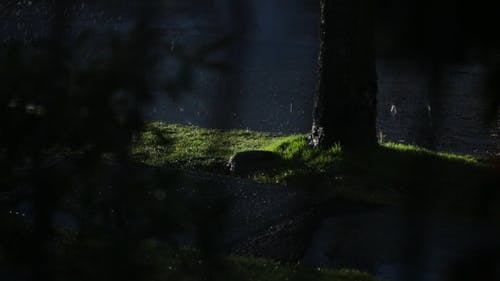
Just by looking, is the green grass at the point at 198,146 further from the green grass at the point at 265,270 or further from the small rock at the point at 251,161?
the green grass at the point at 265,270

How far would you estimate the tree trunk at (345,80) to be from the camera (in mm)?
7293

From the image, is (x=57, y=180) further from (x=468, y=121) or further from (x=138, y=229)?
(x=468, y=121)

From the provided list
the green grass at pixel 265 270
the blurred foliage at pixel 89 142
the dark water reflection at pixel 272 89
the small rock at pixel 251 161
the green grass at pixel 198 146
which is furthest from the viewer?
the dark water reflection at pixel 272 89

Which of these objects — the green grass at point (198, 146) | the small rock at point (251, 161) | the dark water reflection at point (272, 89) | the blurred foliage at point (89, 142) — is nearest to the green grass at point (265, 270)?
the dark water reflection at point (272, 89)

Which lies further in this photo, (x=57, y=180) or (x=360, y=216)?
(x=360, y=216)

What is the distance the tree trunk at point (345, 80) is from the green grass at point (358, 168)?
0.18 m

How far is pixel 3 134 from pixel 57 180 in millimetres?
207

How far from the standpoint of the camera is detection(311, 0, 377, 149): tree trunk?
729 cm

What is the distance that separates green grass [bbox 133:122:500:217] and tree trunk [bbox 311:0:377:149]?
0.18 metres

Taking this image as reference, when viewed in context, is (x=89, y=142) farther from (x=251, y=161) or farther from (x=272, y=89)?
(x=272, y=89)

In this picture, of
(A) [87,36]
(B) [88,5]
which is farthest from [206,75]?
(A) [87,36]

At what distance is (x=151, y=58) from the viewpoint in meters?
2.14

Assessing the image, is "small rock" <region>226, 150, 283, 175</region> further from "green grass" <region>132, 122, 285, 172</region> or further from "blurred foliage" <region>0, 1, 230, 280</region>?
"blurred foliage" <region>0, 1, 230, 280</region>

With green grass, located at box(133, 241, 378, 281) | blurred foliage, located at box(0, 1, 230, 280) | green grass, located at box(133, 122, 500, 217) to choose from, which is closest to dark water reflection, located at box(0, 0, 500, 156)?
green grass, located at box(133, 122, 500, 217)
